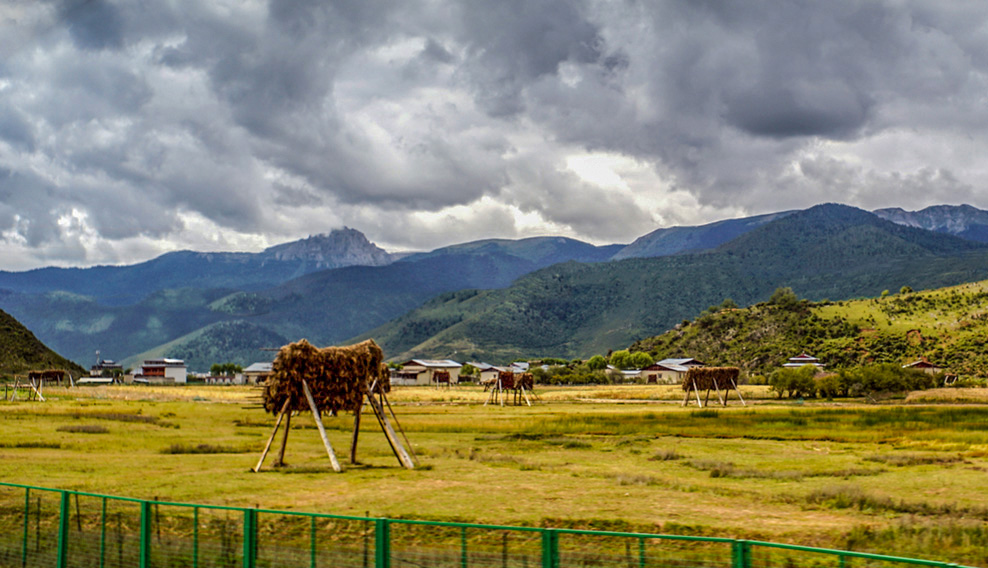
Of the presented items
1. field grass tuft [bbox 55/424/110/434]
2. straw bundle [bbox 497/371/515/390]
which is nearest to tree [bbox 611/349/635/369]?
straw bundle [bbox 497/371/515/390]

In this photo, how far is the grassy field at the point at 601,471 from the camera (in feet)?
60.9

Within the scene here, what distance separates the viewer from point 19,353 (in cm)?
13950

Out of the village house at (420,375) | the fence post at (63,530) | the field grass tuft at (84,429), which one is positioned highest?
the fence post at (63,530)

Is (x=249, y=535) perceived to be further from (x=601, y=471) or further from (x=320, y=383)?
(x=320, y=383)

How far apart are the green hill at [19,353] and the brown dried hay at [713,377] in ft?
373

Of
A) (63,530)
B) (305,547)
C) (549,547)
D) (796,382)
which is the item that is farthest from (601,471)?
(796,382)

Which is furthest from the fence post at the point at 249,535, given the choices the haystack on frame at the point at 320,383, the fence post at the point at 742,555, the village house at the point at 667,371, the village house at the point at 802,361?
the village house at the point at 667,371

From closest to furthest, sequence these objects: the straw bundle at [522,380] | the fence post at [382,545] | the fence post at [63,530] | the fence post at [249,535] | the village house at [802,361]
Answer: the fence post at [382,545] < the fence post at [249,535] < the fence post at [63,530] < the straw bundle at [522,380] < the village house at [802,361]

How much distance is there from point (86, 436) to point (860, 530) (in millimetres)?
36407

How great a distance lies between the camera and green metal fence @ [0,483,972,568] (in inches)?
481

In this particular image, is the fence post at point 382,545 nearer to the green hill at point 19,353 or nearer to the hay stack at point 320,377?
the hay stack at point 320,377

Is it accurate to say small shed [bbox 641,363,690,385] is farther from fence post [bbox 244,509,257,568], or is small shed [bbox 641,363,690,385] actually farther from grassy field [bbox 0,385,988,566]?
fence post [bbox 244,509,257,568]

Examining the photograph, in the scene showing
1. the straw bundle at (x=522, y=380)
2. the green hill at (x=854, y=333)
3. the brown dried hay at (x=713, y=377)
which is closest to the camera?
the brown dried hay at (x=713, y=377)

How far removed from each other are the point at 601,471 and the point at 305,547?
15.9m
